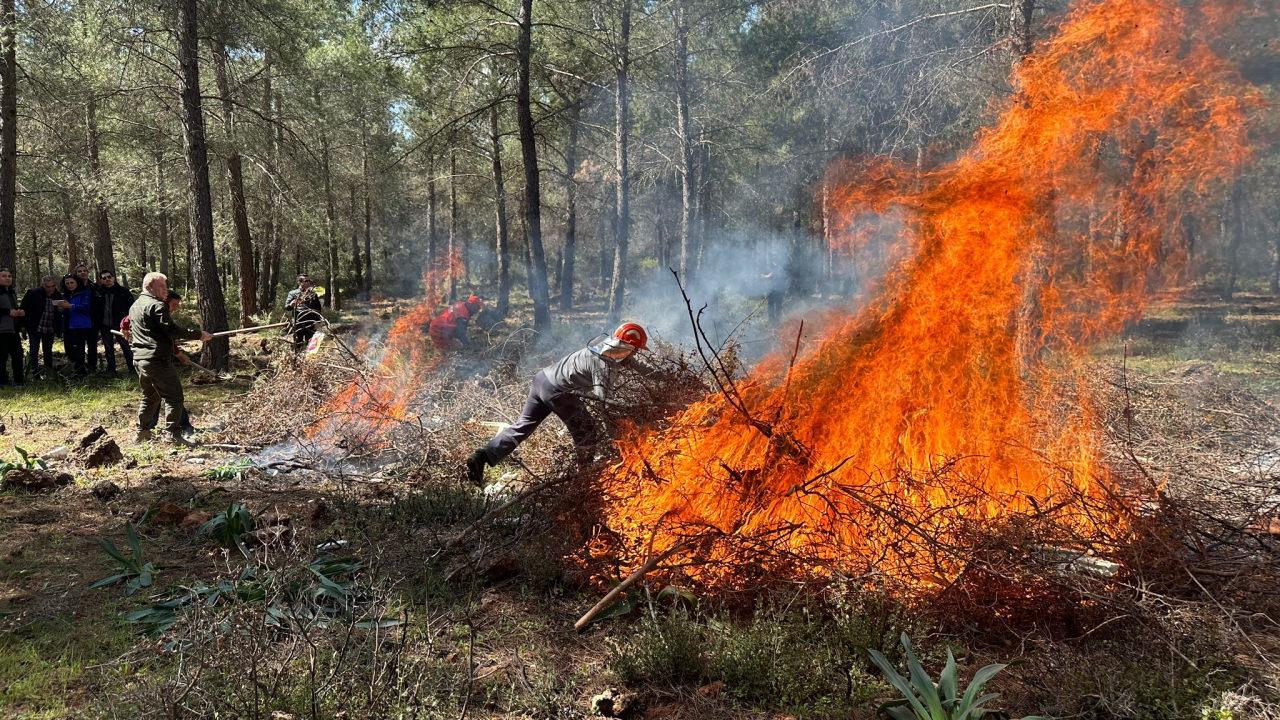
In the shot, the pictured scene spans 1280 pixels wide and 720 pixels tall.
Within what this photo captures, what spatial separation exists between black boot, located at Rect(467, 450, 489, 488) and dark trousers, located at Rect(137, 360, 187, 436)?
361 cm

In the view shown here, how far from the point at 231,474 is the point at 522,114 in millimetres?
8771

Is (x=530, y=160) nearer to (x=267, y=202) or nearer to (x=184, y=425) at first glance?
(x=267, y=202)

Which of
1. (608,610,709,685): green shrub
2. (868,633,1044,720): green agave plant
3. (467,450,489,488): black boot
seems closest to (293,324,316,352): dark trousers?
(467,450,489,488): black boot

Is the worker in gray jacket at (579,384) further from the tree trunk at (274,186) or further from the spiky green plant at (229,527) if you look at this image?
the tree trunk at (274,186)

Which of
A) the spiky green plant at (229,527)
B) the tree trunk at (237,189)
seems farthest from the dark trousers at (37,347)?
the spiky green plant at (229,527)

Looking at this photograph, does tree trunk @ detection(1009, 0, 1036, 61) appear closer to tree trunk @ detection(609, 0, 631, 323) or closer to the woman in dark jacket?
tree trunk @ detection(609, 0, 631, 323)

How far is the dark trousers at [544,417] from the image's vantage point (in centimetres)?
577

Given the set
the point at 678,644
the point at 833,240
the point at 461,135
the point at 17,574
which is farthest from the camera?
the point at 833,240

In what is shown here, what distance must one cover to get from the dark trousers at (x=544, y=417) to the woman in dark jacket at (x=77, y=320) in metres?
8.68

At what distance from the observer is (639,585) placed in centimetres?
411

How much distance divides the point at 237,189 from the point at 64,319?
438cm

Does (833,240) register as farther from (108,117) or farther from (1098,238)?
(108,117)

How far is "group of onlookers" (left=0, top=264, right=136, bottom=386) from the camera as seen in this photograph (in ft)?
34.6

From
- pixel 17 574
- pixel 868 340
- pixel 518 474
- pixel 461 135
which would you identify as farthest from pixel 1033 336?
pixel 461 135
